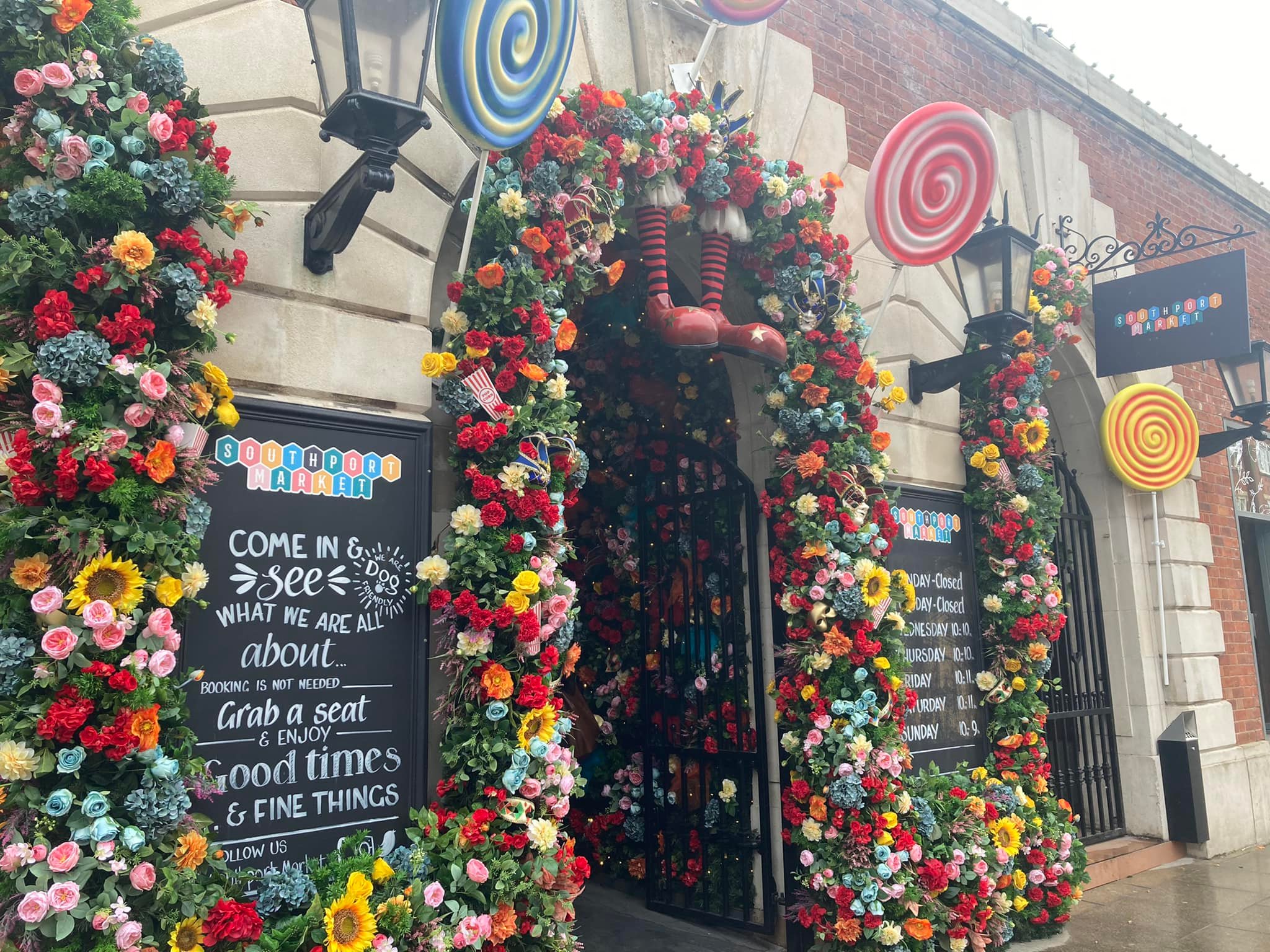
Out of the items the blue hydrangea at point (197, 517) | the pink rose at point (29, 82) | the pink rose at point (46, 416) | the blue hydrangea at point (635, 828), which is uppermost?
the pink rose at point (29, 82)

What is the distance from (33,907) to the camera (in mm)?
2504

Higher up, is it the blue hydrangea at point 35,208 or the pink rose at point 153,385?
the blue hydrangea at point 35,208

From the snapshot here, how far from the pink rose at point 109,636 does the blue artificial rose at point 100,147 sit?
56.5 inches

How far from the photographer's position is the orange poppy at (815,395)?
5.24 metres

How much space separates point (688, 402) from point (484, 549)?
10.5 feet

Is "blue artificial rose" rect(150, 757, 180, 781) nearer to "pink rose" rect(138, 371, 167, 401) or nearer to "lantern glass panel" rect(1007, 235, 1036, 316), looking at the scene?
"pink rose" rect(138, 371, 167, 401)

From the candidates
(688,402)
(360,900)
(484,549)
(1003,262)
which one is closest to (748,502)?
(688,402)

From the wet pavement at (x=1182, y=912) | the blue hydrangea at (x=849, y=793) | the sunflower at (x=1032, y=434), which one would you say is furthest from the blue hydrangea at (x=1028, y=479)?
the wet pavement at (x=1182, y=912)

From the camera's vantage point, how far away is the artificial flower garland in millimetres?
2623

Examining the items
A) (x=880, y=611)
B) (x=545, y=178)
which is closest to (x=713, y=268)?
(x=545, y=178)

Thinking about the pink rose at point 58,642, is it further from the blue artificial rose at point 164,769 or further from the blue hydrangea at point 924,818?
the blue hydrangea at point 924,818

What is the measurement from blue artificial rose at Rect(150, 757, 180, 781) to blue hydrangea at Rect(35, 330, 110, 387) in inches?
44.9

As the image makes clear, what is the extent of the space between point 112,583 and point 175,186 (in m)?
1.26

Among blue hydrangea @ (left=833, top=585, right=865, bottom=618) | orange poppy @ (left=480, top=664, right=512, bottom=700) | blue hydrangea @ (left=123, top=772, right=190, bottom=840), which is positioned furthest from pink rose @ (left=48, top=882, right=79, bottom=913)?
blue hydrangea @ (left=833, top=585, right=865, bottom=618)
